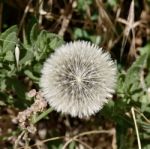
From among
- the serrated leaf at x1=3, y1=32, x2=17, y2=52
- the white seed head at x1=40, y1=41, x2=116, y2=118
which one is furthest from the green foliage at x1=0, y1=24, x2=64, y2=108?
the white seed head at x1=40, y1=41, x2=116, y2=118

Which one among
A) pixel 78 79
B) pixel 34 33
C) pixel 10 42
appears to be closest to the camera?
pixel 78 79

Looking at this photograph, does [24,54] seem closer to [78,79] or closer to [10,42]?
[10,42]

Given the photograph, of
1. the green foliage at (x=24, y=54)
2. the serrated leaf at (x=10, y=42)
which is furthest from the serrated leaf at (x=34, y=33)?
the serrated leaf at (x=10, y=42)

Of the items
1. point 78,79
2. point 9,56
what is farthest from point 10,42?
point 78,79

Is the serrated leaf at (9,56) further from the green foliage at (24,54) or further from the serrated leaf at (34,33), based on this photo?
the serrated leaf at (34,33)

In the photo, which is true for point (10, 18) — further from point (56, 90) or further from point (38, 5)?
point (56, 90)

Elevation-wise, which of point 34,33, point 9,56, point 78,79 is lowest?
point 78,79

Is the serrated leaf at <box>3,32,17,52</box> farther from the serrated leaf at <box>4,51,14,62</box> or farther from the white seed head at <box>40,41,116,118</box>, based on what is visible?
the white seed head at <box>40,41,116,118</box>

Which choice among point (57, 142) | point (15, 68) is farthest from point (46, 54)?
point (57, 142)
